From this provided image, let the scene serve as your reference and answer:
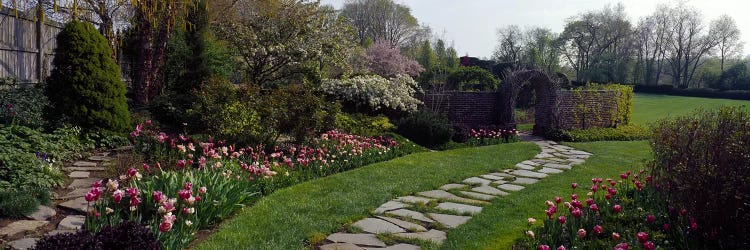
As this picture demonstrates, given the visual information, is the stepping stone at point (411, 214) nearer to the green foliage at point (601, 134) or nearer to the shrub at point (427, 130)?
the shrub at point (427, 130)

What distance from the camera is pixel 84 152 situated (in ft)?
21.0

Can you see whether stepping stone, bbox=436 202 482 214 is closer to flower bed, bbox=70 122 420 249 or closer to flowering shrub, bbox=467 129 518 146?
flower bed, bbox=70 122 420 249

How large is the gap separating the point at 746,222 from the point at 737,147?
0.49 m

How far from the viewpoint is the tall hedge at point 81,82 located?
679cm

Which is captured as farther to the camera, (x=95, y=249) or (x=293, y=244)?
(x=293, y=244)

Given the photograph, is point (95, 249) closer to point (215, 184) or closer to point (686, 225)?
point (215, 184)

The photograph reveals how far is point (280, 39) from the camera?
536 inches

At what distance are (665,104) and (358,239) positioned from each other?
91.9 feet

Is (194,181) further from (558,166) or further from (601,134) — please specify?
(601,134)

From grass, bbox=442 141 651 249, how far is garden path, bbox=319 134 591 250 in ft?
0.40

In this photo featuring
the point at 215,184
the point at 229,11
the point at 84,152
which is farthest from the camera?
the point at 229,11

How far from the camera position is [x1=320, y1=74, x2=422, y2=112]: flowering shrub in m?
12.0

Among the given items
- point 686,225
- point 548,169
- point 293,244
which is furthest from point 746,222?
point 548,169

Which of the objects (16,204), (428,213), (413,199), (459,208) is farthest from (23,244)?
(459,208)
